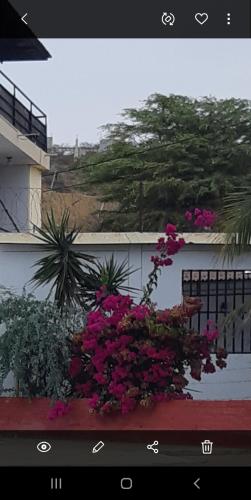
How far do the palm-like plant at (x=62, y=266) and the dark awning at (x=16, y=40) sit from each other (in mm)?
3592

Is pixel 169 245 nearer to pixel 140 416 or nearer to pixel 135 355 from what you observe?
pixel 135 355

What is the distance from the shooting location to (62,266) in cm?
643

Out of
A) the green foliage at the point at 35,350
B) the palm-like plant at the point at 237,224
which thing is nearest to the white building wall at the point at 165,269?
the green foliage at the point at 35,350

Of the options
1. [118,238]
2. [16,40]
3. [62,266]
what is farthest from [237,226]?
[118,238]

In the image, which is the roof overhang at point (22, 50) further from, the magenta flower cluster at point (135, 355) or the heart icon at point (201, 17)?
the magenta flower cluster at point (135, 355)

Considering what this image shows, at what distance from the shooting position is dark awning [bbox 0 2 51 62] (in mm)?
2229

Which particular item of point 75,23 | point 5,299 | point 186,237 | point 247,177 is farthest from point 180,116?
point 75,23

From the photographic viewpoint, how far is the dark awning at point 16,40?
223 cm

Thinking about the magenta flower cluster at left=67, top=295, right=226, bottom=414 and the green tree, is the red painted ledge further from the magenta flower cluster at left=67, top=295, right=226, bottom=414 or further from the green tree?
the green tree

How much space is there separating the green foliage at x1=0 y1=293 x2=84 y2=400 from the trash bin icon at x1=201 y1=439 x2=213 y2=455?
2.84 metres

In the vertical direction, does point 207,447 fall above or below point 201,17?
below

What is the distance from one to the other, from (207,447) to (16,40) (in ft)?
5.79

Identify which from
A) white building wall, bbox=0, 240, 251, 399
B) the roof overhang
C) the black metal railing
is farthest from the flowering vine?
the roof overhang
